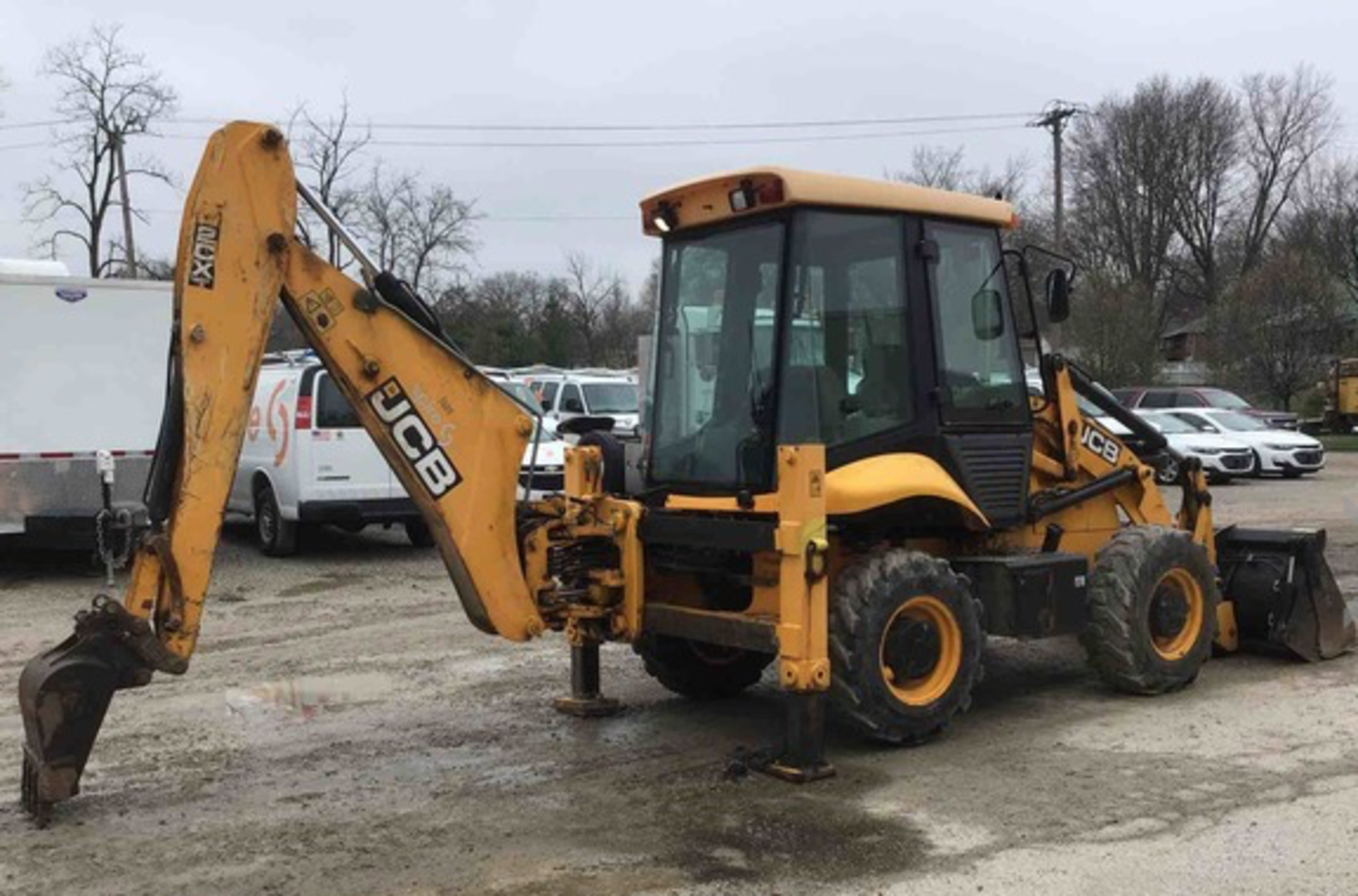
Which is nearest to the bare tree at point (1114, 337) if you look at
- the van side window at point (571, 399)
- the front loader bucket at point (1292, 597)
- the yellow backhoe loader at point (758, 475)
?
the van side window at point (571, 399)

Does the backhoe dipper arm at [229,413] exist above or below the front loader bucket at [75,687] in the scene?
above

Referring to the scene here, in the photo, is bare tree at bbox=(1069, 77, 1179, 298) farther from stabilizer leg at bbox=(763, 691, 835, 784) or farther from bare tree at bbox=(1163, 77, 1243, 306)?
stabilizer leg at bbox=(763, 691, 835, 784)

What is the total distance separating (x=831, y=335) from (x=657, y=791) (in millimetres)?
2289

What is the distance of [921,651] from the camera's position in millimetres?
6332

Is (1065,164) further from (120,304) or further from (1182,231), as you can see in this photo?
(120,304)

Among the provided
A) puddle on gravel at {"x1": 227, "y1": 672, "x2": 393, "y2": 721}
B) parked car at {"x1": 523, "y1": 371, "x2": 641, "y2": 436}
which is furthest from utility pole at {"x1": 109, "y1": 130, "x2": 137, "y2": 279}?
puddle on gravel at {"x1": 227, "y1": 672, "x2": 393, "y2": 721}

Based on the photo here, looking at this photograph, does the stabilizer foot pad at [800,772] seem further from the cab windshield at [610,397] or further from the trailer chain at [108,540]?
the cab windshield at [610,397]

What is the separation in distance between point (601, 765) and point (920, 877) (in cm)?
195

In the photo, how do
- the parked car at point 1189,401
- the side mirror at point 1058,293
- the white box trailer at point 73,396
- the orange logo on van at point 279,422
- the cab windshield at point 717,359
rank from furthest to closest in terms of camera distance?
the parked car at point 1189,401
the orange logo on van at point 279,422
the white box trailer at point 73,396
the side mirror at point 1058,293
the cab windshield at point 717,359

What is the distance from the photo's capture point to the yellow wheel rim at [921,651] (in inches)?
245

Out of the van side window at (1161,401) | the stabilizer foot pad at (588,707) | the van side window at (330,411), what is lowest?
the stabilizer foot pad at (588,707)

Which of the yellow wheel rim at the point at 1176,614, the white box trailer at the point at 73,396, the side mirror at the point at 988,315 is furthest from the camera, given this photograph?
the white box trailer at the point at 73,396

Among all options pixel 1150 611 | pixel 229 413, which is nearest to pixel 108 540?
pixel 229 413

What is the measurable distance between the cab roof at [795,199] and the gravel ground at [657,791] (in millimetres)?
2646
